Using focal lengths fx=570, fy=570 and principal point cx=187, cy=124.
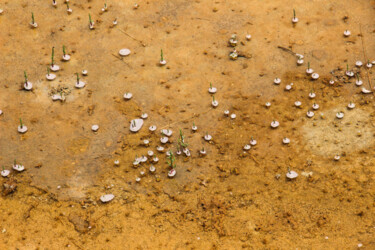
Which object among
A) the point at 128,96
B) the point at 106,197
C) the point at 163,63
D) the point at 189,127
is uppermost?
the point at 163,63

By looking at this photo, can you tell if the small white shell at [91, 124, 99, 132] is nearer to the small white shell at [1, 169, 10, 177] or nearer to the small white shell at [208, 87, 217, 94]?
the small white shell at [1, 169, 10, 177]

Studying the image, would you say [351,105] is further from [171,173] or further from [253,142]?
[171,173]

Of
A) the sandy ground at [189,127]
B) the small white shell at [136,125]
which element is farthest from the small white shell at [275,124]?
the small white shell at [136,125]

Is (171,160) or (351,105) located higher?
(351,105)

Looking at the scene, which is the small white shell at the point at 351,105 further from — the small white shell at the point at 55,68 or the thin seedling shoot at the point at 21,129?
the thin seedling shoot at the point at 21,129

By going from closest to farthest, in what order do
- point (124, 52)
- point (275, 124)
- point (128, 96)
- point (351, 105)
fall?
point (275, 124) → point (351, 105) → point (128, 96) → point (124, 52)

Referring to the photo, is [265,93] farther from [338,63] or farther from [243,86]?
[338,63]

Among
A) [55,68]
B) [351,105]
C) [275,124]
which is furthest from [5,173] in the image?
[351,105]

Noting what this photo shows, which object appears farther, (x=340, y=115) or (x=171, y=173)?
(x=340, y=115)

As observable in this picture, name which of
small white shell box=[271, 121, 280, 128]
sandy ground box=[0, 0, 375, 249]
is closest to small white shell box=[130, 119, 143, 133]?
sandy ground box=[0, 0, 375, 249]
